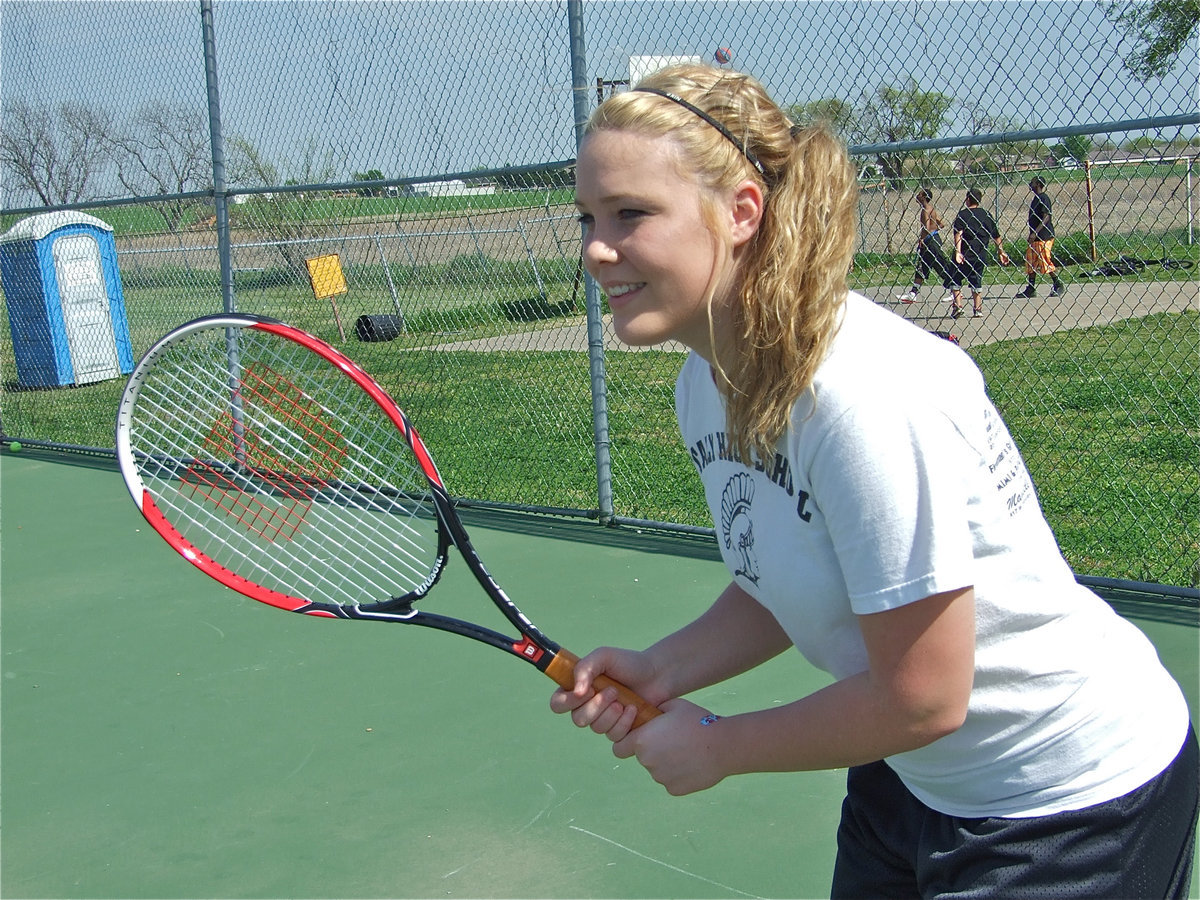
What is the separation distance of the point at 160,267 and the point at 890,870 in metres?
7.38

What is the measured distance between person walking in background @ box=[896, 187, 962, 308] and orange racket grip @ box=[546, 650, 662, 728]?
11.4ft

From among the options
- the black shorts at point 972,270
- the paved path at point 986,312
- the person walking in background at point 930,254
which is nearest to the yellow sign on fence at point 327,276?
the paved path at point 986,312

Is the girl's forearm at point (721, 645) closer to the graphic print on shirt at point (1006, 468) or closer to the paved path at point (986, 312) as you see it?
the graphic print on shirt at point (1006, 468)

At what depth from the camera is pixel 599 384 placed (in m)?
5.43

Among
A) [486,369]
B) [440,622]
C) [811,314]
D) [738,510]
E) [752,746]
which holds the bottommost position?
[486,369]

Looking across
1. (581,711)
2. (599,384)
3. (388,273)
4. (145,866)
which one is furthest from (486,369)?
(581,711)

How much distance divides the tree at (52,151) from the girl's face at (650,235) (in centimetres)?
720

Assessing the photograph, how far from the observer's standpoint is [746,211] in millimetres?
1453

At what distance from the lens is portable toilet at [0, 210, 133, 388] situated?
10.2 m

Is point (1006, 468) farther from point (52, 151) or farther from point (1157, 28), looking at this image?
point (52, 151)

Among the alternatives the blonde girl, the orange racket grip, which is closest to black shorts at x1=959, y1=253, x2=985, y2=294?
the orange racket grip

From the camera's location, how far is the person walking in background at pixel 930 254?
5.04 metres

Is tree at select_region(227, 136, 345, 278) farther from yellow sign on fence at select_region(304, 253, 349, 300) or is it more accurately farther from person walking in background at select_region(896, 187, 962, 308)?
person walking in background at select_region(896, 187, 962, 308)

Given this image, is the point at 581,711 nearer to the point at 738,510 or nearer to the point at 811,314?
the point at 738,510
